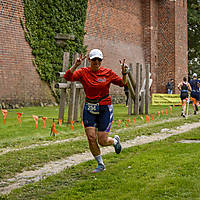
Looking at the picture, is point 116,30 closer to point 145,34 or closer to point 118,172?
point 145,34

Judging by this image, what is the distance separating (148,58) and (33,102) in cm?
1311

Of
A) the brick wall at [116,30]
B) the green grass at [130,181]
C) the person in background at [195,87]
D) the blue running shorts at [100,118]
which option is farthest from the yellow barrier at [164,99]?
the blue running shorts at [100,118]

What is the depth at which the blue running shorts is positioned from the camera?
5.02 meters

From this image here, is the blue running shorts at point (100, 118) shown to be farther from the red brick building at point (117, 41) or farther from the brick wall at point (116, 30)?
the brick wall at point (116, 30)

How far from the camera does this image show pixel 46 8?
60.0ft

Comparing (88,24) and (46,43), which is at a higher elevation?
(88,24)


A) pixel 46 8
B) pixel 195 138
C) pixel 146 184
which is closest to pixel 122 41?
pixel 46 8

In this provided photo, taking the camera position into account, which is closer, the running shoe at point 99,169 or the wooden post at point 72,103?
the running shoe at point 99,169

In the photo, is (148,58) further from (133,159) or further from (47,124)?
(133,159)

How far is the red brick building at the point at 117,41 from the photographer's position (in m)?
16.1

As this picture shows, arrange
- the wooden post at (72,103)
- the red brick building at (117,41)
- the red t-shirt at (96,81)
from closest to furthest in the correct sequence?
the red t-shirt at (96,81), the wooden post at (72,103), the red brick building at (117,41)

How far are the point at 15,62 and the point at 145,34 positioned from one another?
45.5ft

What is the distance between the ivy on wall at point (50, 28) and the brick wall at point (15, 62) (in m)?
0.43

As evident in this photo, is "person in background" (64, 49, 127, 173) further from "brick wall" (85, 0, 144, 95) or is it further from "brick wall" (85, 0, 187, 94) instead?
"brick wall" (85, 0, 187, 94)
